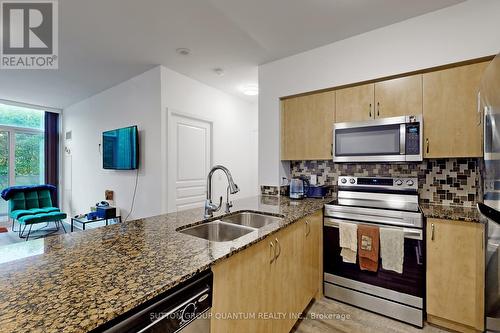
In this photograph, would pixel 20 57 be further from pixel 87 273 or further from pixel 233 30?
pixel 87 273

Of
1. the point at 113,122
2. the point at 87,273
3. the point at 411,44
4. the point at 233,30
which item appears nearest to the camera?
the point at 87,273

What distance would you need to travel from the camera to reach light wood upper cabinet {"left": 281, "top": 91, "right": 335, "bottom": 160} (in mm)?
2543

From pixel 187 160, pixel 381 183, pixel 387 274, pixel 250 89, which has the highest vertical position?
pixel 250 89

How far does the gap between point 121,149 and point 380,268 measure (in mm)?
3650

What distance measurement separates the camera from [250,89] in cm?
414

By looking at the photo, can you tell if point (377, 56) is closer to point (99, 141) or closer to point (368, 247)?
point (368, 247)

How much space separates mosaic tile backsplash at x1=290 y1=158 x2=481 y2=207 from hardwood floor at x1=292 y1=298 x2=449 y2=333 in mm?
1083

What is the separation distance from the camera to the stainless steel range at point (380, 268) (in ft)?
5.96

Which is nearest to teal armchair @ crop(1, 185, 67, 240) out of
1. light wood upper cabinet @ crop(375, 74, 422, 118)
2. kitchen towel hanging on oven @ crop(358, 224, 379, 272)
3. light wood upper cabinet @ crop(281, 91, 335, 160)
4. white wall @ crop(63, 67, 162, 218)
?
white wall @ crop(63, 67, 162, 218)

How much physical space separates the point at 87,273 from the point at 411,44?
9.24 ft

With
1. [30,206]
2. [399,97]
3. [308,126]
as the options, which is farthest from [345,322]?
[30,206]

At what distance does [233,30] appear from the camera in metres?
2.38

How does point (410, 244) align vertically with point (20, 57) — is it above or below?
below

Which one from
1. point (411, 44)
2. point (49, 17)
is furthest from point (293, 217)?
point (49, 17)
